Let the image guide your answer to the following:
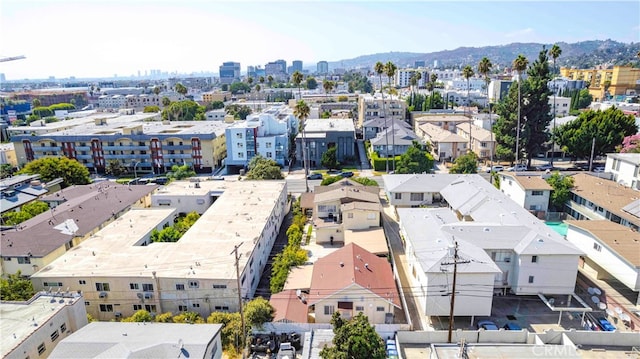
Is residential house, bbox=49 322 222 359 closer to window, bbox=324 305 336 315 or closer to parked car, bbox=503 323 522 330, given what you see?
window, bbox=324 305 336 315

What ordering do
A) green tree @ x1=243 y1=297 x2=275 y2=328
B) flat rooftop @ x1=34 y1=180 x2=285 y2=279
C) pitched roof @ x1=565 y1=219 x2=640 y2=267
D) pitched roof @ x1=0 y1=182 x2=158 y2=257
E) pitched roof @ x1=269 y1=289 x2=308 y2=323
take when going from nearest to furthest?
green tree @ x1=243 y1=297 x2=275 y2=328, pitched roof @ x1=269 y1=289 x2=308 y2=323, pitched roof @ x1=565 y1=219 x2=640 y2=267, flat rooftop @ x1=34 y1=180 x2=285 y2=279, pitched roof @ x1=0 y1=182 x2=158 y2=257

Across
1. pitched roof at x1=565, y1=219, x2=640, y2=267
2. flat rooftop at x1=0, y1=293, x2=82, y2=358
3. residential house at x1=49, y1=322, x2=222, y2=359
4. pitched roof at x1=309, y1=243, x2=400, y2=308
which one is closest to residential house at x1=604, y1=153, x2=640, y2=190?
pitched roof at x1=565, y1=219, x2=640, y2=267

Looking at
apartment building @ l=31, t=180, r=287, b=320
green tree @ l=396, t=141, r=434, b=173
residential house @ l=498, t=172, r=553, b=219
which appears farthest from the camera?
green tree @ l=396, t=141, r=434, b=173

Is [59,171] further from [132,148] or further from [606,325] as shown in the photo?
[606,325]

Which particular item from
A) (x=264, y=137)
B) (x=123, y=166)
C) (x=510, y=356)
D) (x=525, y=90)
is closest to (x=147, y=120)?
(x=123, y=166)

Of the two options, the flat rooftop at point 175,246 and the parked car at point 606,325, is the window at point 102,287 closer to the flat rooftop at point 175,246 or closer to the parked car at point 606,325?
the flat rooftop at point 175,246

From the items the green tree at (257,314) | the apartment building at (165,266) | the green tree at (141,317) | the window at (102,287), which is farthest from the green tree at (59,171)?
the green tree at (257,314)

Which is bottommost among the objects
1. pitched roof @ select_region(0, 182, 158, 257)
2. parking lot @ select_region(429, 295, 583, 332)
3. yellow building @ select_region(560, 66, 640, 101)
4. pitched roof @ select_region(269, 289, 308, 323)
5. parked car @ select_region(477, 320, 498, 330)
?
parking lot @ select_region(429, 295, 583, 332)
